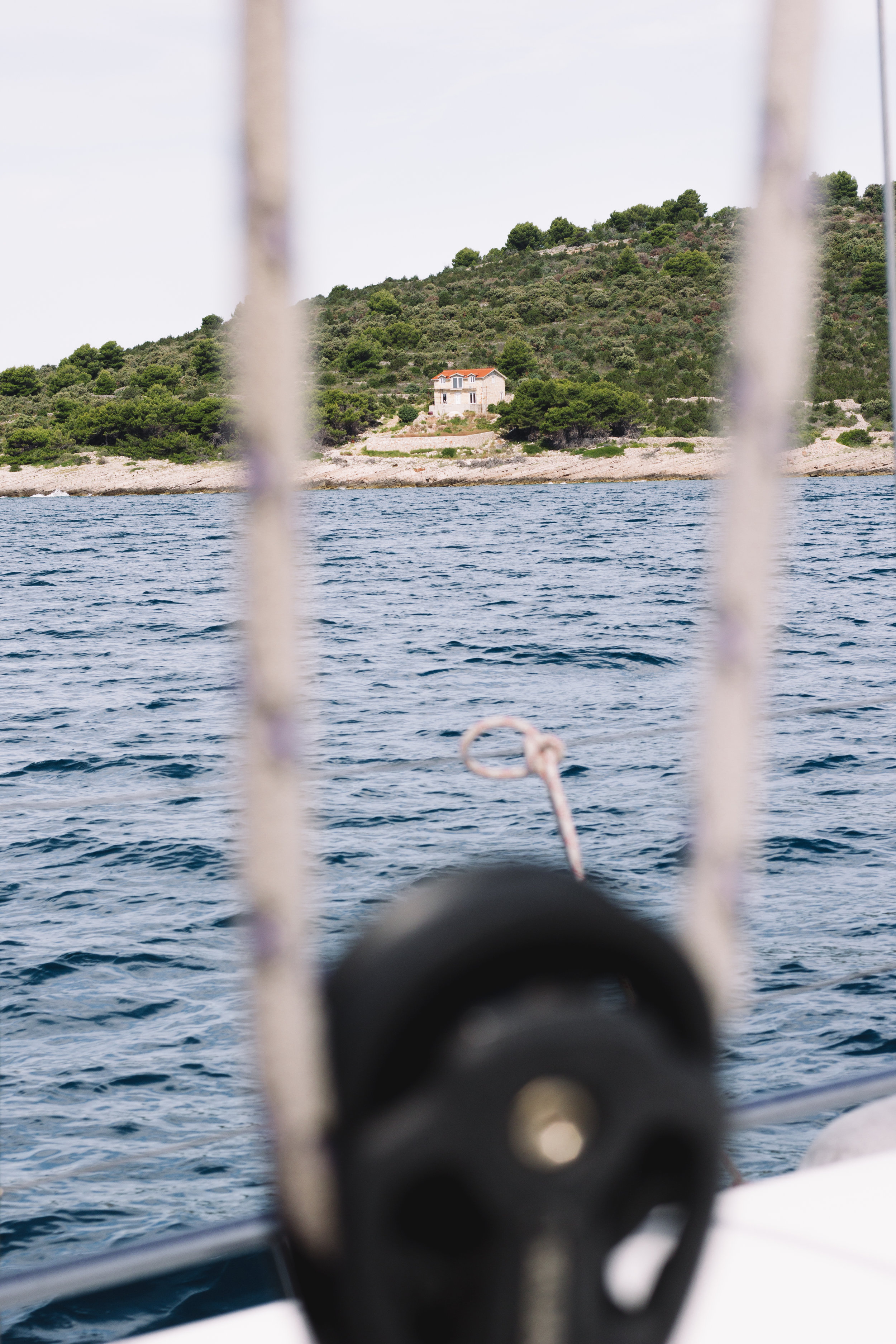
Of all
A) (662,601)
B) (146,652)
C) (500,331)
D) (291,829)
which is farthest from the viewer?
(500,331)

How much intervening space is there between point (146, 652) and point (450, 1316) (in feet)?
64.8

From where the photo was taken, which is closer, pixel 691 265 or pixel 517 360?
pixel 517 360

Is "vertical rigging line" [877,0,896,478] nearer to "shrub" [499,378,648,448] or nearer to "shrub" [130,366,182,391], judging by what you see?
"shrub" [499,378,648,448]

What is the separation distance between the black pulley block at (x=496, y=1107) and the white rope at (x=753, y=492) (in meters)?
0.05

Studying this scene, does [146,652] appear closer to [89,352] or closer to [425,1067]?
[425,1067]

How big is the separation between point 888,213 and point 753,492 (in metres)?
2.69

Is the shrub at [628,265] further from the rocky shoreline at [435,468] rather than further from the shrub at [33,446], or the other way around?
the shrub at [33,446]

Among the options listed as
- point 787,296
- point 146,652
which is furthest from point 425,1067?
point 146,652

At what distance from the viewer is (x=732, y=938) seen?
0.72 m

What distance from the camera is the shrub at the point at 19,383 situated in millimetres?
80625

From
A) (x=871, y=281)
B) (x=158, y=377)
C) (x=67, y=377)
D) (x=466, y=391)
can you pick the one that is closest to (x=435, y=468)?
(x=466, y=391)

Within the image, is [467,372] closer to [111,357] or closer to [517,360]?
[517,360]

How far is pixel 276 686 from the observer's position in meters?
0.63

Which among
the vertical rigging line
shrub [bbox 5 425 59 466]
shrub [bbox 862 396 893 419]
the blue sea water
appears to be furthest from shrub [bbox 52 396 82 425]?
the vertical rigging line
